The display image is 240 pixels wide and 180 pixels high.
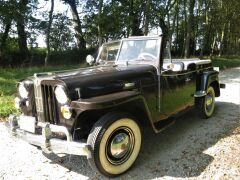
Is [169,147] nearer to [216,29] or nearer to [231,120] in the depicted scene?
[231,120]

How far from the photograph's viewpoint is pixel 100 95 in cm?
416

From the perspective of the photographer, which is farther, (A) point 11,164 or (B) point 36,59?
(B) point 36,59

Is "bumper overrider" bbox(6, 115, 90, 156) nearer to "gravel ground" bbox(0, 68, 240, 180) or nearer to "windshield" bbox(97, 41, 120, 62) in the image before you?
"gravel ground" bbox(0, 68, 240, 180)

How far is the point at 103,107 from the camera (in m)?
3.82

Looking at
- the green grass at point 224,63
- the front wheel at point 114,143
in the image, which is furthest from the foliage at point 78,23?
the front wheel at point 114,143

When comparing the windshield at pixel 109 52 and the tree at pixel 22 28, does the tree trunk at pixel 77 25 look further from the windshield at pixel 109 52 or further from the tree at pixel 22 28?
the windshield at pixel 109 52

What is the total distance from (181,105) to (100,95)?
92.1 inches

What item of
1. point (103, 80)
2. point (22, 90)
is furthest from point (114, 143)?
→ point (22, 90)

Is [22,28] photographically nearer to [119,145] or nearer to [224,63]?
[119,145]

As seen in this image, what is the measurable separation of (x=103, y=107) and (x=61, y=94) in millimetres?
604

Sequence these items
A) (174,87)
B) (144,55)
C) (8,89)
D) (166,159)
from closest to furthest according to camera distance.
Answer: (166,159)
(144,55)
(174,87)
(8,89)

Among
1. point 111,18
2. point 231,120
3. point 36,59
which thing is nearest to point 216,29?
point 111,18

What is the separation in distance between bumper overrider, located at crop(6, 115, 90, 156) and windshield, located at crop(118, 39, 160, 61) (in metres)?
2.07

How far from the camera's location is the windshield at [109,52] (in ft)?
19.0
